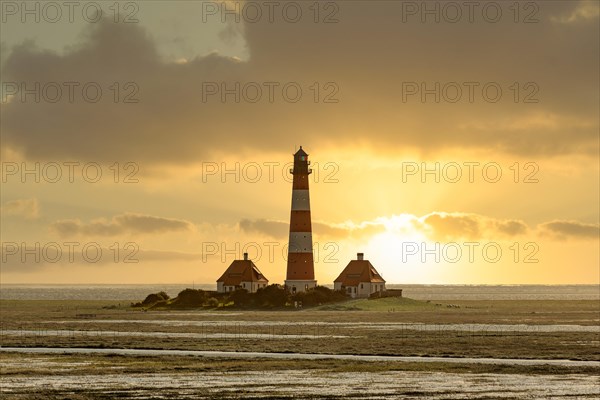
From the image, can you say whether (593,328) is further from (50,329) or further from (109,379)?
(109,379)

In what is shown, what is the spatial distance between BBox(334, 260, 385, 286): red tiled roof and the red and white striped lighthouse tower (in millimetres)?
8494

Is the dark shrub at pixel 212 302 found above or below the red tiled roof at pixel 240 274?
below

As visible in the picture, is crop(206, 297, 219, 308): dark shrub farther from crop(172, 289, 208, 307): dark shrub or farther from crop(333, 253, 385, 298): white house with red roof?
crop(333, 253, 385, 298): white house with red roof

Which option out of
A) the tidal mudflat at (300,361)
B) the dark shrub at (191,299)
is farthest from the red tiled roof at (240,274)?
the tidal mudflat at (300,361)

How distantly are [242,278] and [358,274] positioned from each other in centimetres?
1439

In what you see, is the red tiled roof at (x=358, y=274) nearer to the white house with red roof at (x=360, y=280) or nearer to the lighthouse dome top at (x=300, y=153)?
the white house with red roof at (x=360, y=280)

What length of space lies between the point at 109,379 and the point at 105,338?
71.2 ft

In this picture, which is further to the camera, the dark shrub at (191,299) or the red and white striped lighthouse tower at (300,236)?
the dark shrub at (191,299)

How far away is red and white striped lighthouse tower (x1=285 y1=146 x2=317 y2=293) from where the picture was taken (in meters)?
110

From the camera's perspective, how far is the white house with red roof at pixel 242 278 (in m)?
124

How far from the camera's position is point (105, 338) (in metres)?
61.9

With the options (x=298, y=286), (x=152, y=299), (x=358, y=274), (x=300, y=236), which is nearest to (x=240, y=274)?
(x=152, y=299)

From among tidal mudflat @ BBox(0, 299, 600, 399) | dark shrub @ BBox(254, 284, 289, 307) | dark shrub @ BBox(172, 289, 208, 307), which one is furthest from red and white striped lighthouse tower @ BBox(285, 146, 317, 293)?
tidal mudflat @ BBox(0, 299, 600, 399)

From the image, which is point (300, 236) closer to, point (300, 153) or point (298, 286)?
point (298, 286)
